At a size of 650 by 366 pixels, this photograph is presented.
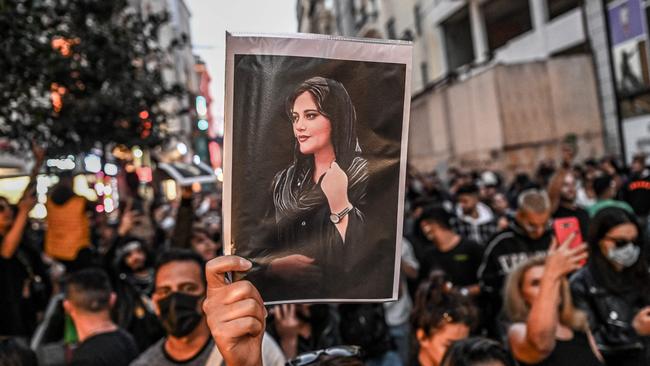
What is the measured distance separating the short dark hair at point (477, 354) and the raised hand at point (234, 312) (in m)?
1.25

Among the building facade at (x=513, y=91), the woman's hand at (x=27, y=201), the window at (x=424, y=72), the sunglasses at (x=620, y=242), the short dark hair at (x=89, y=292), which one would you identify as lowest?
the short dark hair at (x=89, y=292)

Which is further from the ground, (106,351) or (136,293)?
(136,293)

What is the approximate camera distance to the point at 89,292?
13.1 ft

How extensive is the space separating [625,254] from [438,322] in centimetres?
124

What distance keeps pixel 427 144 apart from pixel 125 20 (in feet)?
61.1

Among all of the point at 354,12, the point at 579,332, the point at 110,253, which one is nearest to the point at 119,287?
the point at 110,253

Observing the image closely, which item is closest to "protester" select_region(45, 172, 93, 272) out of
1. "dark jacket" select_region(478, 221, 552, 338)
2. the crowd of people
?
the crowd of people

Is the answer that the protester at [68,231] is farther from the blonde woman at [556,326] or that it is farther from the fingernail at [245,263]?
the fingernail at [245,263]

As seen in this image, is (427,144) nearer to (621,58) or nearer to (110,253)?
(621,58)

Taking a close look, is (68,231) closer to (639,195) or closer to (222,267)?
(222,267)

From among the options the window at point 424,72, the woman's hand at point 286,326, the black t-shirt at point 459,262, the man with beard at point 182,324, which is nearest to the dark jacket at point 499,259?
the black t-shirt at point 459,262

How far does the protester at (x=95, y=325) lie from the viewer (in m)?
3.59

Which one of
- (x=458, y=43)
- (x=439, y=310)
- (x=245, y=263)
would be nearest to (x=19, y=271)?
(x=439, y=310)

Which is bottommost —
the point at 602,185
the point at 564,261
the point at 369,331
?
the point at 369,331
